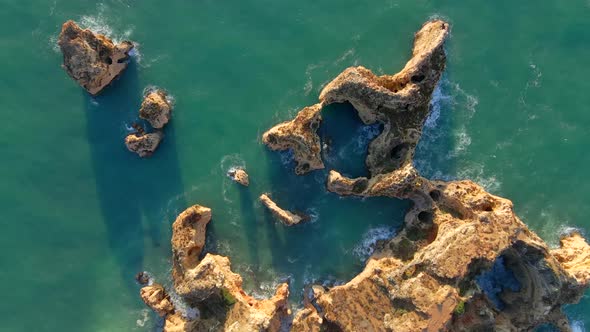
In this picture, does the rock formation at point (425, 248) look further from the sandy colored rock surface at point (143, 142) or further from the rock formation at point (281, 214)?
the sandy colored rock surface at point (143, 142)

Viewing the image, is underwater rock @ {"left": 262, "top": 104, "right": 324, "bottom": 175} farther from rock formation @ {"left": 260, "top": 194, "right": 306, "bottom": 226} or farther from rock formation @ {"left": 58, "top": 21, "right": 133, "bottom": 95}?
rock formation @ {"left": 58, "top": 21, "right": 133, "bottom": 95}

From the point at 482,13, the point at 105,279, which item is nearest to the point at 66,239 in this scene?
the point at 105,279

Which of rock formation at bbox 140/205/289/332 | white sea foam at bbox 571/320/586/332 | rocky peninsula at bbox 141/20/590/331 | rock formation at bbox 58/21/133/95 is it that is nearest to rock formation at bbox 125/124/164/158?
rock formation at bbox 58/21/133/95

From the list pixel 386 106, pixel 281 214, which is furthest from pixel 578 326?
pixel 281 214

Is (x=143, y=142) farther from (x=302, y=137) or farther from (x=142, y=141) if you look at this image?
(x=302, y=137)

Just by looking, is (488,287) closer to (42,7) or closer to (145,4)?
(145,4)

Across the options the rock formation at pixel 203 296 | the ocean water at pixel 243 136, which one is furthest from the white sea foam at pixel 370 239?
the rock formation at pixel 203 296

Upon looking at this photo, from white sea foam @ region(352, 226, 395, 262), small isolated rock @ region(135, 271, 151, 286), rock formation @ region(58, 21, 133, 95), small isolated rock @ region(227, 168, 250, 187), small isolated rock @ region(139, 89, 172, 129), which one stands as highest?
rock formation @ region(58, 21, 133, 95)
